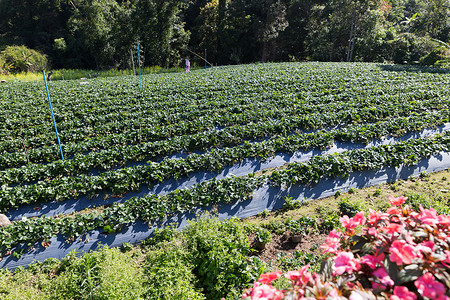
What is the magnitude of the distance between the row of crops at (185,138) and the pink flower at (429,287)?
5.03 m

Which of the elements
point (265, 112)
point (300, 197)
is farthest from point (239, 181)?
point (265, 112)

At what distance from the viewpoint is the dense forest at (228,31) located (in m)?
31.2

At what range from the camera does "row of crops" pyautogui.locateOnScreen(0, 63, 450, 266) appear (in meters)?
6.54

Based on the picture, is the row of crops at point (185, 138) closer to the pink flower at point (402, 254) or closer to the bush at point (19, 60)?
the pink flower at point (402, 254)

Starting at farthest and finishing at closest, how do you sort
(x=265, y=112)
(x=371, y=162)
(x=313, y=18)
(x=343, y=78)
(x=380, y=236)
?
1. (x=313, y=18)
2. (x=343, y=78)
3. (x=265, y=112)
4. (x=371, y=162)
5. (x=380, y=236)

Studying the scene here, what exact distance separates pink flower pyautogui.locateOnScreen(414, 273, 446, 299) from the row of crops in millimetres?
5032

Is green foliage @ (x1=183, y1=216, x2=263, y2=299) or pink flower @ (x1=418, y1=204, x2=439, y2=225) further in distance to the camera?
green foliage @ (x1=183, y1=216, x2=263, y2=299)

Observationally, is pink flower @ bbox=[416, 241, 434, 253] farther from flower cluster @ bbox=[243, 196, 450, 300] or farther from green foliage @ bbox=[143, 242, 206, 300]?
green foliage @ bbox=[143, 242, 206, 300]

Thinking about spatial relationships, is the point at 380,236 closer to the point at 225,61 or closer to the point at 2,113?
the point at 2,113

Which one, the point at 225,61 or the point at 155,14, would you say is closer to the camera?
the point at 155,14

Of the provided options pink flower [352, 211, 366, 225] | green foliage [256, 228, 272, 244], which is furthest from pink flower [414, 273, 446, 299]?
Result: green foliage [256, 228, 272, 244]

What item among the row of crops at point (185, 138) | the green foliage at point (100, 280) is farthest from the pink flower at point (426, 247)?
the row of crops at point (185, 138)

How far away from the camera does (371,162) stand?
A: 773 centimetres

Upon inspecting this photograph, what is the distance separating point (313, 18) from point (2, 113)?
1459 inches
